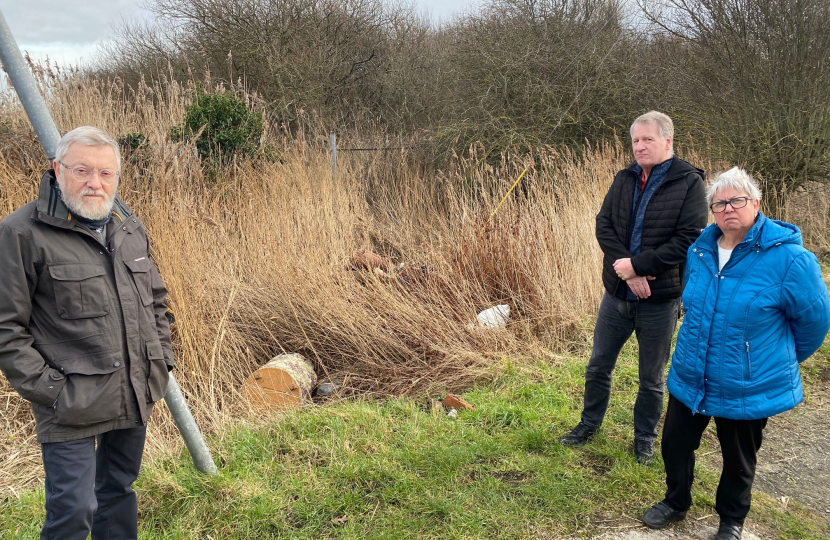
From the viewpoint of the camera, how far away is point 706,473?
3156 mm

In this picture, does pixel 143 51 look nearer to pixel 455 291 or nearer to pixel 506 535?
pixel 455 291

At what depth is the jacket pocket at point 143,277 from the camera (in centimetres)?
228

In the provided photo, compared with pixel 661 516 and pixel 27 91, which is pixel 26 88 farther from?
pixel 661 516

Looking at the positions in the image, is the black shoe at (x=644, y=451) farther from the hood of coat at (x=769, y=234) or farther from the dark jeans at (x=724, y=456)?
the hood of coat at (x=769, y=234)

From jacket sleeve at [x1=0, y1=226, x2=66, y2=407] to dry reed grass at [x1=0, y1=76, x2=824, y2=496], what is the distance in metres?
1.50

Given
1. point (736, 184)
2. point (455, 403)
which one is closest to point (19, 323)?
point (455, 403)

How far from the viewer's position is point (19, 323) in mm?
1993

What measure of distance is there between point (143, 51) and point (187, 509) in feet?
50.1

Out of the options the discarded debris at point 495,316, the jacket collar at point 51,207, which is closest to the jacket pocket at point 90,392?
the jacket collar at point 51,207

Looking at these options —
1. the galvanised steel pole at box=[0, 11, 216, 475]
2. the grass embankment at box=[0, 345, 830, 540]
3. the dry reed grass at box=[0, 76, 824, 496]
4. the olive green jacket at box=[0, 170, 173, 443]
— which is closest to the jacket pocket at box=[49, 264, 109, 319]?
the olive green jacket at box=[0, 170, 173, 443]

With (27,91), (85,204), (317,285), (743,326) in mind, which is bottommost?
(317,285)

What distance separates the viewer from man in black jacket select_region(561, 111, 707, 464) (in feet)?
9.66

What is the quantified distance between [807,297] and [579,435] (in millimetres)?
1521

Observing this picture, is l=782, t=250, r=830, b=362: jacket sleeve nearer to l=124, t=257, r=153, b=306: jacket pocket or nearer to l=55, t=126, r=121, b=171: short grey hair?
l=124, t=257, r=153, b=306: jacket pocket
